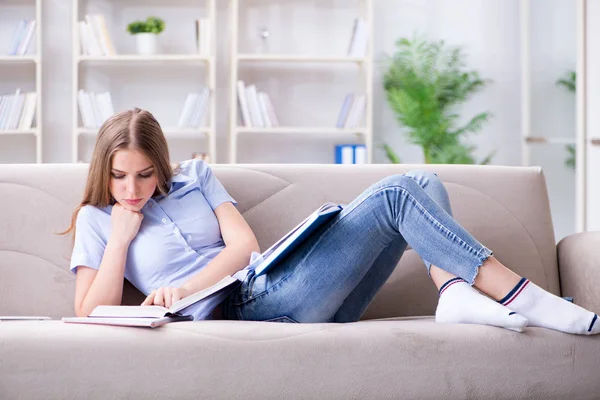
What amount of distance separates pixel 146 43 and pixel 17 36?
2.48 ft

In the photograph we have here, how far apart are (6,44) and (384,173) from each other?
349cm

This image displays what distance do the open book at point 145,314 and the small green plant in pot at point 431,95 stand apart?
338cm

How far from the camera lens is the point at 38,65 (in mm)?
4664

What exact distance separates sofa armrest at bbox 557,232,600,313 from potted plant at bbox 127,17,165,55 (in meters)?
3.20

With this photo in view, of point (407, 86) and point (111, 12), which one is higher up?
point (111, 12)

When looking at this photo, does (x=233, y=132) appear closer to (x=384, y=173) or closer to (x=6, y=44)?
(x=6, y=44)

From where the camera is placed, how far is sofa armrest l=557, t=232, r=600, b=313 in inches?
78.4

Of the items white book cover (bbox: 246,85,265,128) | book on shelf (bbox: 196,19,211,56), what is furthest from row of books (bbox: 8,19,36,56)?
white book cover (bbox: 246,85,265,128)

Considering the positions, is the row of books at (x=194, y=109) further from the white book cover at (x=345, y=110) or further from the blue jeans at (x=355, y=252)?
the blue jeans at (x=355, y=252)

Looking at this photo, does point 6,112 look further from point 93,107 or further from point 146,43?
point 146,43

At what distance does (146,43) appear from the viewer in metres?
4.77

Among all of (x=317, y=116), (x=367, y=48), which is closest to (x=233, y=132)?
(x=317, y=116)

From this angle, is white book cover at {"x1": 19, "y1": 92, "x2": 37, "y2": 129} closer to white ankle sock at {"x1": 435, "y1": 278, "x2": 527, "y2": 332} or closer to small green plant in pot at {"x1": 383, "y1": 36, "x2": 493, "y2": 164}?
small green plant in pot at {"x1": 383, "y1": 36, "x2": 493, "y2": 164}

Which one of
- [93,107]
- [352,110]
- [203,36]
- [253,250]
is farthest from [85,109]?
[253,250]
